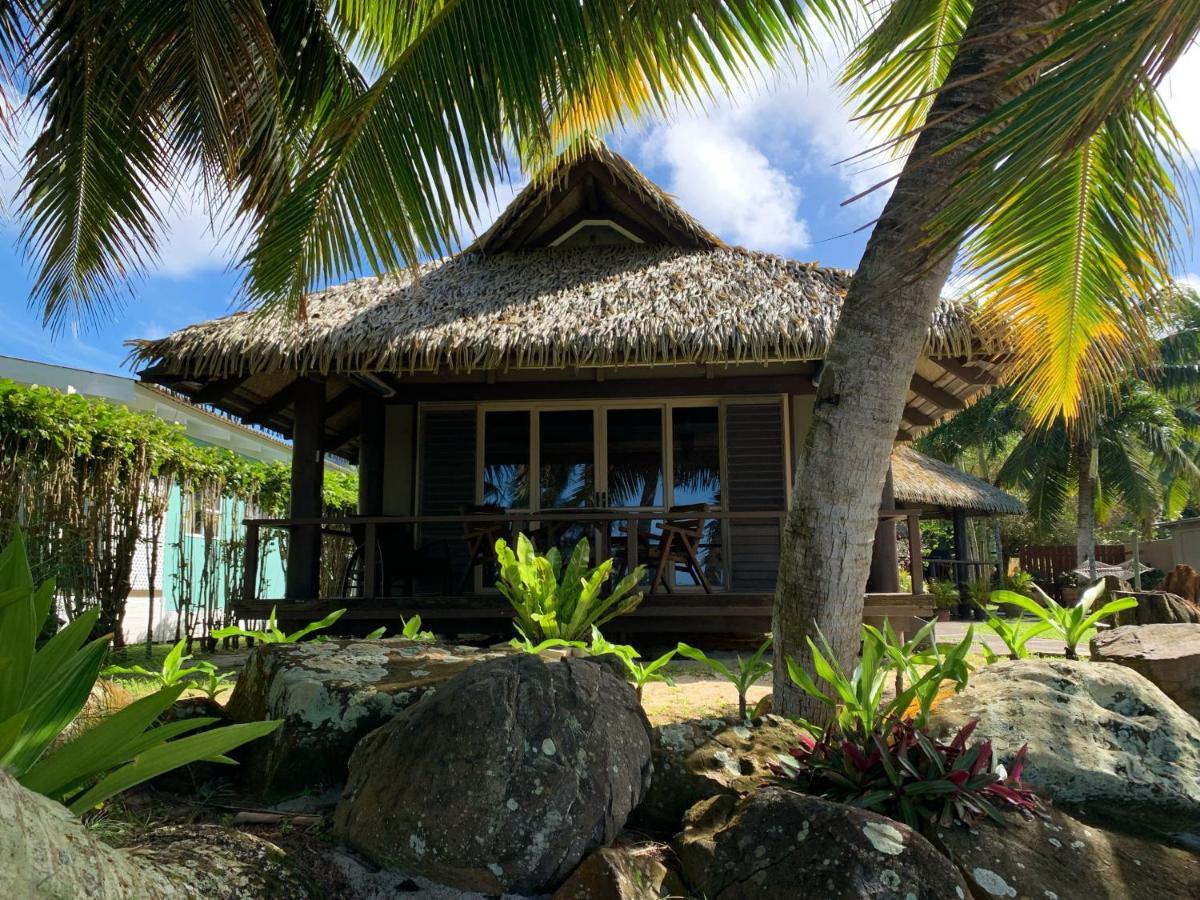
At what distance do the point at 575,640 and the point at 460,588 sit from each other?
312cm

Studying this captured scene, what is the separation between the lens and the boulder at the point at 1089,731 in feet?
9.26

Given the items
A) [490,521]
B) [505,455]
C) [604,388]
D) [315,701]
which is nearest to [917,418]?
[604,388]

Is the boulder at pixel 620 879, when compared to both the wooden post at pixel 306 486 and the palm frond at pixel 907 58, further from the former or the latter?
the wooden post at pixel 306 486

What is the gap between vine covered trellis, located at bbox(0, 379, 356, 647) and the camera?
687cm

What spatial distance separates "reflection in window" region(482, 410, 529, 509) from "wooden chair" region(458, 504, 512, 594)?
42.0 inches

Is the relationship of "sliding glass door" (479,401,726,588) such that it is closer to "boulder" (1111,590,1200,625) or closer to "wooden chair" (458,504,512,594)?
"wooden chair" (458,504,512,594)

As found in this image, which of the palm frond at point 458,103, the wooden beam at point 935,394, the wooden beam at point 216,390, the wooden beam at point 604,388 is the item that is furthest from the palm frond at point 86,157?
the wooden beam at point 935,394

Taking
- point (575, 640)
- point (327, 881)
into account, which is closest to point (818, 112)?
point (575, 640)

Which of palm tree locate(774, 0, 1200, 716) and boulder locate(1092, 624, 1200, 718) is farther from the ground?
palm tree locate(774, 0, 1200, 716)

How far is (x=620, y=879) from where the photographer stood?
2211 millimetres

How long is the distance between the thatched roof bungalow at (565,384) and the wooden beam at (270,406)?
3 centimetres

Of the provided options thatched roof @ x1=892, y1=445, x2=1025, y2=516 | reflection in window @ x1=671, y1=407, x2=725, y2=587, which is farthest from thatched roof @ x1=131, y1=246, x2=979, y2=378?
thatched roof @ x1=892, y1=445, x2=1025, y2=516

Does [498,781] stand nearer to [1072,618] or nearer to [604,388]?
[1072,618]

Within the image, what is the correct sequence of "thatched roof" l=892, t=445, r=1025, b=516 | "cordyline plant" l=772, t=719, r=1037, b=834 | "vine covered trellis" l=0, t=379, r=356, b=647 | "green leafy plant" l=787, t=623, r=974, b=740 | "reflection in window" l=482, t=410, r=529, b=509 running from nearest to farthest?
"cordyline plant" l=772, t=719, r=1037, b=834
"green leafy plant" l=787, t=623, r=974, b=740
"vine covered trellis" l=0, t=379, r=356, b=647
"reflection in window" l=482, t=410, r=529, b=509
"thatched roof" l=892, t=445, r=1025, b=516
